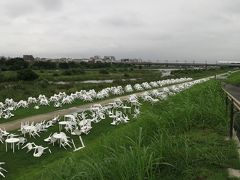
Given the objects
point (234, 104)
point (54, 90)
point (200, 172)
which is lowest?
point (54, 90)

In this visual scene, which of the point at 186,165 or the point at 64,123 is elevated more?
the point at 186,165

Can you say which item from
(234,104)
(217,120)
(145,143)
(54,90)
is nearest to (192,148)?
(145,143)

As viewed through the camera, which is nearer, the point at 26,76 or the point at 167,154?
the point at 167,154

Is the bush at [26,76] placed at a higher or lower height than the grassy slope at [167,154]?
lower

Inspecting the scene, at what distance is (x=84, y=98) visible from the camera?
34.9 m

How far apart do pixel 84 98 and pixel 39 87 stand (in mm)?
14609

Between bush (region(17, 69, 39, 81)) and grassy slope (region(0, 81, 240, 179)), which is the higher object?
grassy slope (region(0, 81, 240, 179))

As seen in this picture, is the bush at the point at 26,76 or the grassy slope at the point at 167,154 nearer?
the grassy slope at the point at 167,154

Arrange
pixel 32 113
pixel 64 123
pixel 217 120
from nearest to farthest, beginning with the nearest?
pixel 217 120
pixel 64 123
pixel 32 113

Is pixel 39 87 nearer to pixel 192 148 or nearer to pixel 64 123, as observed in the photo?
pixel 64 123

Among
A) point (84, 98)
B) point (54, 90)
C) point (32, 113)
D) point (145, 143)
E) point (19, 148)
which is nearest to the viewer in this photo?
point (145, 143)

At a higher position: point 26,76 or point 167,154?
point 167,154

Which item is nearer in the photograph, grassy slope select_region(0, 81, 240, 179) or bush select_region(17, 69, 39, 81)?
grassy slope select_region(0, 81, 240, 179)

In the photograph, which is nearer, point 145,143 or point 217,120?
point 145,143
